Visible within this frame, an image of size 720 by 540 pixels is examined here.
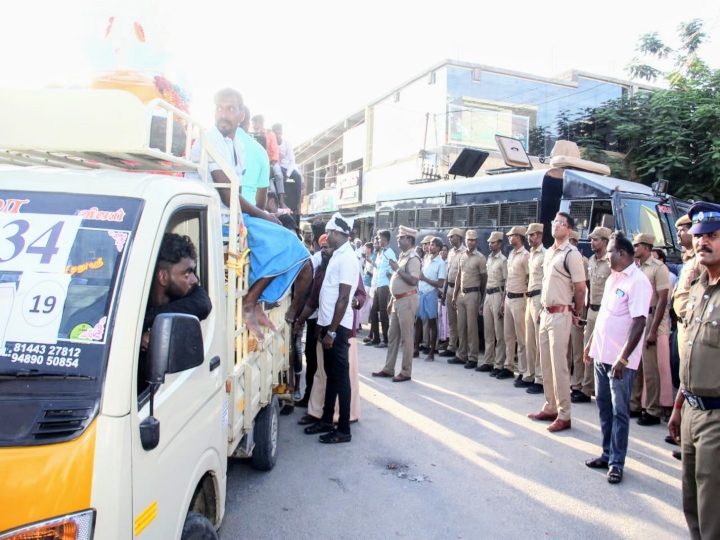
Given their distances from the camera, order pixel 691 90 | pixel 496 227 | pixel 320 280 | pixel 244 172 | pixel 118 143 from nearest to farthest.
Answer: pixel 118 143, pixel 244 172, pixel 320 280, pixel 496 227, pixel 691 90

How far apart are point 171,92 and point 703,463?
12.9ft

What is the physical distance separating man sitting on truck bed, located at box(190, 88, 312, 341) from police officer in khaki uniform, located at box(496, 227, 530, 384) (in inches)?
164

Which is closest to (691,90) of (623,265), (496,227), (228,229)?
(496,227)

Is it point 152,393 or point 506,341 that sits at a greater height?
point 152,393

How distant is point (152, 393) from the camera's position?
195 cm

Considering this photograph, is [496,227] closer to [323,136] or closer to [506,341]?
[506,341]

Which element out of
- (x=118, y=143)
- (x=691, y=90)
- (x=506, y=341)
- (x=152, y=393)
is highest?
(x=691, y=90)

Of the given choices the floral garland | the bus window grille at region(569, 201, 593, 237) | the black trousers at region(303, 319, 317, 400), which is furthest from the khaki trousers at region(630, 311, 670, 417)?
the floral garland

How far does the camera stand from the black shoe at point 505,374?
26.6ft

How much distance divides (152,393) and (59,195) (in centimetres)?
90

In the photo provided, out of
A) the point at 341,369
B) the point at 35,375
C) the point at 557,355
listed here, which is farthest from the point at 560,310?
the point at 35,375

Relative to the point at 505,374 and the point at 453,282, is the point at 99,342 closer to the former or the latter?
the point at 505,374

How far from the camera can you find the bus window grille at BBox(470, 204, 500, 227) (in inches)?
391

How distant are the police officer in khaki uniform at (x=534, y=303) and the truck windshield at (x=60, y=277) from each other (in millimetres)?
5548
